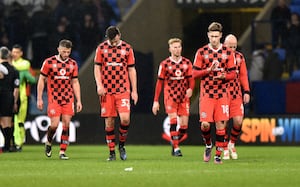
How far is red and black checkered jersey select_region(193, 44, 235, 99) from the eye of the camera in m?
16.9

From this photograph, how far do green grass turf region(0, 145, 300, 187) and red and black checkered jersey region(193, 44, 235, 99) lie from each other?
116 centimetres

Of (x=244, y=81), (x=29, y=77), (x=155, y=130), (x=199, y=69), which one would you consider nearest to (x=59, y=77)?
(x=244, y=81)

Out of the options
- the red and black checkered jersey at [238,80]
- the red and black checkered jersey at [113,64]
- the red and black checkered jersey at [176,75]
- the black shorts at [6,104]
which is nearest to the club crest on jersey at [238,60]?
the red and black checkered jersey at [238,80]

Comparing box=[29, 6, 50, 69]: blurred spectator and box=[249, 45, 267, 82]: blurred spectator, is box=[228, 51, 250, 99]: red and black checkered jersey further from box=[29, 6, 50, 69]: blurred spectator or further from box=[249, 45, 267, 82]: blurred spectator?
box=[29, 6, 50, 69]: blurred spectator

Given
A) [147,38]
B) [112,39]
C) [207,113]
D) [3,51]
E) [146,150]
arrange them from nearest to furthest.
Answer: [207,113], [112,39], [3,51], [146,150], [147,38]

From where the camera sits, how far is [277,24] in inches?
1094

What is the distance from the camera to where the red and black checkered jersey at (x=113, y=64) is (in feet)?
60.2

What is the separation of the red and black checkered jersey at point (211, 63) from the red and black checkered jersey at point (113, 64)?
6.17ft

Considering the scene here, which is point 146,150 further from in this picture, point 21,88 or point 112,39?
point 112,39

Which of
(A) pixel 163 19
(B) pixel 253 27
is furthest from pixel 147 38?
(B) pixel 253 27

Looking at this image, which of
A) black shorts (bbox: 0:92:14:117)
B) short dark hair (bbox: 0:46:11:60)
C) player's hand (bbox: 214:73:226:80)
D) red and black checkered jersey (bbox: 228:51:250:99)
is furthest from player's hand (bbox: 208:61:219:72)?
black shorts (bbox: 0:92:14:117)

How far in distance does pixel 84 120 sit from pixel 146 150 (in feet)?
13.4

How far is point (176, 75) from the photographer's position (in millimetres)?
21516

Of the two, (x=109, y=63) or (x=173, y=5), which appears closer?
(x=109, y=63)
